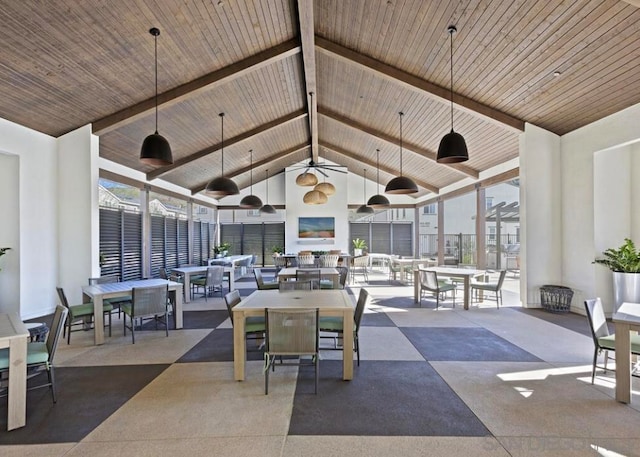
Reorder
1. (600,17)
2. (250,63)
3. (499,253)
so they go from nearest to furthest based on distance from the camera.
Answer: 1. (600,17)
2. (250,63)
3. (499,253)

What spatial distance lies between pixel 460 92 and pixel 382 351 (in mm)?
4743

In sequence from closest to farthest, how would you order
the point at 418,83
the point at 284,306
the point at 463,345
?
the point at 284,306 < the point at 463,345 < the point at 418,83

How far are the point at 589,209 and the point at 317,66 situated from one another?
18.6 feet

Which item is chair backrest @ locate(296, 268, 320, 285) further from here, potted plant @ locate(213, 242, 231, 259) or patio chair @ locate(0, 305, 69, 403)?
potted plant @ locate(213, 242, 231, 259)

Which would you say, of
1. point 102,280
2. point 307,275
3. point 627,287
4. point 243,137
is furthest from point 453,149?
point 243,137

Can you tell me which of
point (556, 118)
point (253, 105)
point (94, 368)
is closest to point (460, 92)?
point (556, 118)

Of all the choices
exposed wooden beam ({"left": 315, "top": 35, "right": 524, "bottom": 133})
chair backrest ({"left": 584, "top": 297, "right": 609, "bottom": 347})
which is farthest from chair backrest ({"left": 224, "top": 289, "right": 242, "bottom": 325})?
exposed wooden beam ({"left": 315, "top": 35, "right": 524, "bottom": 133})

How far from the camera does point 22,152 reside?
18.1 ft

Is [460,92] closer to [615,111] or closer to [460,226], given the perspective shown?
[615,111]

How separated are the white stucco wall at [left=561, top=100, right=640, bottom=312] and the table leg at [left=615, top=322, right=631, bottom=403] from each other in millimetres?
3712

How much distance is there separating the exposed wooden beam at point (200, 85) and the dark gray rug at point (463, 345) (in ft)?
16.5

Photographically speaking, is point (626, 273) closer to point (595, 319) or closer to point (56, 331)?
point (595, 319)

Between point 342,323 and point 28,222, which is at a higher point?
point 28,222

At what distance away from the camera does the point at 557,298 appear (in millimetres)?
6297
